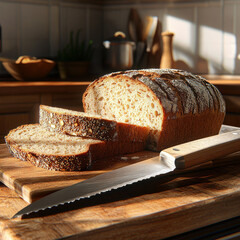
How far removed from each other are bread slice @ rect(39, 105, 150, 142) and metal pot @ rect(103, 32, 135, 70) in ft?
6.02

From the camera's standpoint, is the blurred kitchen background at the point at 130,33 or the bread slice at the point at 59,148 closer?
the bread slice at the point at 59,148

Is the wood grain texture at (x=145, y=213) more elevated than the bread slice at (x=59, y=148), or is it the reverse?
the bread slice at (x=59, y=148)

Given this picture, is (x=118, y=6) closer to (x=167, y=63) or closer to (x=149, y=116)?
(x=167, y=63)

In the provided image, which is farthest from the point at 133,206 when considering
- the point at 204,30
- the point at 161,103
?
the point at 204,30

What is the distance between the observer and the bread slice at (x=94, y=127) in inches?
42.6

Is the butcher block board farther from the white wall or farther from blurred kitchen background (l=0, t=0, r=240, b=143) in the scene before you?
the white wall

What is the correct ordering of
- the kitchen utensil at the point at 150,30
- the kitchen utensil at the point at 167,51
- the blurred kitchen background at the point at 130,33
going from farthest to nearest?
the kitchen utensil at the point at 150,30, the kitchen utensil at the point at 167,51, the blurred kitchen background at the point at 130,33

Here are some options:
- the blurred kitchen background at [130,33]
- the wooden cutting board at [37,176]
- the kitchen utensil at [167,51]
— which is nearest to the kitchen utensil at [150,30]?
the blurred kitchen background at [130,33]

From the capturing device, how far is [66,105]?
2.36 meters

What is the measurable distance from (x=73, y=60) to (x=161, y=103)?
82.8 inches

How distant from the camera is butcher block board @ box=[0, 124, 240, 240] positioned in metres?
0.65

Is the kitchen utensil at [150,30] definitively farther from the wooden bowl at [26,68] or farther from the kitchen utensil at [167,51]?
the wooden bowl at [26,68]

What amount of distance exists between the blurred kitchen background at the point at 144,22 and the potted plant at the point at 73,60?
17cm

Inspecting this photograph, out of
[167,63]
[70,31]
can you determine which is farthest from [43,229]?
[70,31]
